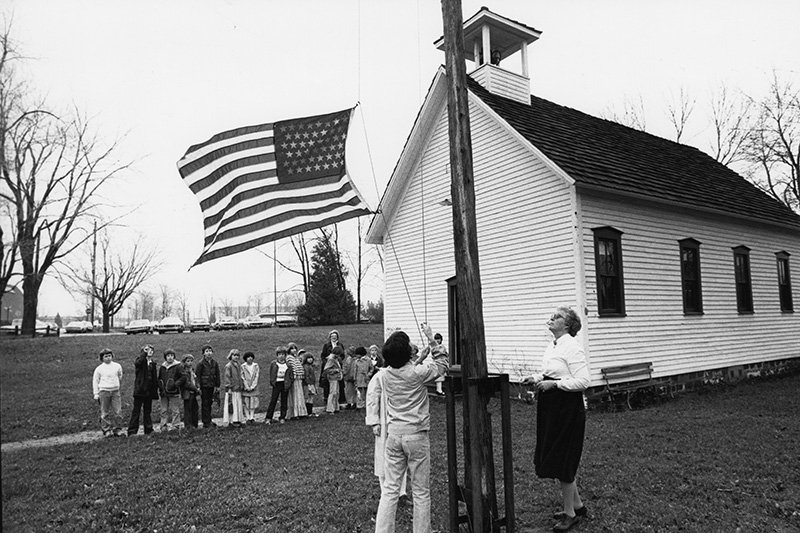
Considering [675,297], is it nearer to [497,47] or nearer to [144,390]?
[497,47]

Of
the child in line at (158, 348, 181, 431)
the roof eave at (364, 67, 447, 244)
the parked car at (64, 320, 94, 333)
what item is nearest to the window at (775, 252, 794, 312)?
the roof eave at (364, 67, 447, 244)

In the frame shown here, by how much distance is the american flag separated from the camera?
7.82 meters

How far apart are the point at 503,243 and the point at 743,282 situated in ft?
29.4

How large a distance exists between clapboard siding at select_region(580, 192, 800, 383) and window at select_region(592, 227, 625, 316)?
197 mm

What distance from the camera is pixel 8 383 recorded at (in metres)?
1.67

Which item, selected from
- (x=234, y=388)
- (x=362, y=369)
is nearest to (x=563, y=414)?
(x=234, y=388)

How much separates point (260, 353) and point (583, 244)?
2019 cm

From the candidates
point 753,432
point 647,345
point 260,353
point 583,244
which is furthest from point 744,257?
point 260,353

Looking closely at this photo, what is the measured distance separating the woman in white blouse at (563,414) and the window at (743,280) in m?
15.4

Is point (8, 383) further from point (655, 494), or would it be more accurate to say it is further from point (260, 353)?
point (260, 353)

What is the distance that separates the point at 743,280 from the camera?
719 inches

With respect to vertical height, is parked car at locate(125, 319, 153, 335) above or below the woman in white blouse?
above

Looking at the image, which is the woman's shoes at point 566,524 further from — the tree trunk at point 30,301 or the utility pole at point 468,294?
the tree trunk at point 30,301

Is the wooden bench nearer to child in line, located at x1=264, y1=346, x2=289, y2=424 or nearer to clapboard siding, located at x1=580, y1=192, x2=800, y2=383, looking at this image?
clapboard siding, located at x1=580, y1=192, x2=800, y2=383
